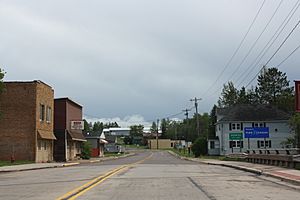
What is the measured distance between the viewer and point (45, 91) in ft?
166

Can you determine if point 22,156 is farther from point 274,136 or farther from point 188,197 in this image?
point 274,136

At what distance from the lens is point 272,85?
10769 centimetres

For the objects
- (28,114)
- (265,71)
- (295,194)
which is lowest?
(295,194)

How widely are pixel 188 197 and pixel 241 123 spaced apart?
68.2 meters

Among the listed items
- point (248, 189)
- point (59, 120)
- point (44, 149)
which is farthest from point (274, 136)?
point (248, 189)

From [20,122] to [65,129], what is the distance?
39.6ft

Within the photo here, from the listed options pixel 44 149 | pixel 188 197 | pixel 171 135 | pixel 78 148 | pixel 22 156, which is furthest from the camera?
pixel 171 135

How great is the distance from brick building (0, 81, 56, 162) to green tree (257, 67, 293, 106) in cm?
7083

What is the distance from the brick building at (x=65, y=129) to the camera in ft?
188

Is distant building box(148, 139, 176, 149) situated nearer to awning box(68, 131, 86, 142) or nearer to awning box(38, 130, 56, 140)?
awning box(68, 131, 86, 142)

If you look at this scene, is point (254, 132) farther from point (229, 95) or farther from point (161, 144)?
point (161, 144)

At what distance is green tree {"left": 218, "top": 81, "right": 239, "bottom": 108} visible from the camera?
118 m

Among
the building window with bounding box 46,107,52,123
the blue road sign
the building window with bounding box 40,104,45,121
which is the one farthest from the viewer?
the building window with bounding box 46,107,52,123

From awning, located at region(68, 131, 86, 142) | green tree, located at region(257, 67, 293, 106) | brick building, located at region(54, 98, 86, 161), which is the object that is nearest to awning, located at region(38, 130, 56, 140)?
brick building, located at region(54, 98, 86, 161)
